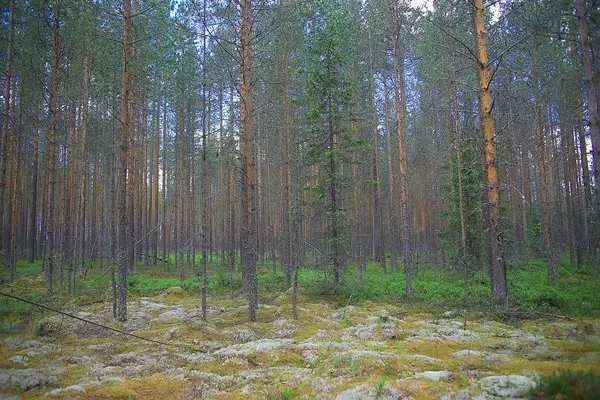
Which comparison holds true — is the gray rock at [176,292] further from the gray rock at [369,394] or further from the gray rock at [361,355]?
the gray rock at [369,394]

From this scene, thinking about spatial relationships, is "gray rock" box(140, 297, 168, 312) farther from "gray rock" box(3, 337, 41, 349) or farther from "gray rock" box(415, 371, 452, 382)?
"gray rock" box(415, 371, 452, 382)

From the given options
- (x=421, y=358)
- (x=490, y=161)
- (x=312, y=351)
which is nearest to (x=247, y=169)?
(x=312, y=351)

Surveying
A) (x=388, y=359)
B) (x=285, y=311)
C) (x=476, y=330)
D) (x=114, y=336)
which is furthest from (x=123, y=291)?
(x=476, y=330)

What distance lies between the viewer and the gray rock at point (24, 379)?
4.48m

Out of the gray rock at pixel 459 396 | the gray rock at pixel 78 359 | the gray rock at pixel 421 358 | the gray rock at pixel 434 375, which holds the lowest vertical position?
the gray rock at pixel 78 359

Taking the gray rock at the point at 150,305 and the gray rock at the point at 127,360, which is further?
the gray rock at the point at 150,305

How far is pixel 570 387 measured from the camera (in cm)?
265

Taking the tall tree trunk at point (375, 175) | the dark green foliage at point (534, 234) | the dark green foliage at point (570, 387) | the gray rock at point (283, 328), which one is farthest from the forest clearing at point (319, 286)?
the dark green foliage at point (534, 234)

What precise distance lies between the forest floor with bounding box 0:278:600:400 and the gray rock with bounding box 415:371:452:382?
1 cm

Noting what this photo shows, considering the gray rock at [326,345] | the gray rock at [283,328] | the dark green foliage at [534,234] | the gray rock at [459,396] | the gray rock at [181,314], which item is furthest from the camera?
the dark green foliage at [534,234]

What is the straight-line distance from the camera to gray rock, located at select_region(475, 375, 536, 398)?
3.27 metres

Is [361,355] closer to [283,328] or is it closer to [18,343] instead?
[283,328]

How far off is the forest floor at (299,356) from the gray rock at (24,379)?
0.05ft

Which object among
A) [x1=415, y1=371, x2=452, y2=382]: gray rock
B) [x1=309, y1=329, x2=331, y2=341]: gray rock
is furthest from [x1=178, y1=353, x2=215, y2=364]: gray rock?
[x1=415, y1=371, x2=452, y2=382]: gray rock
